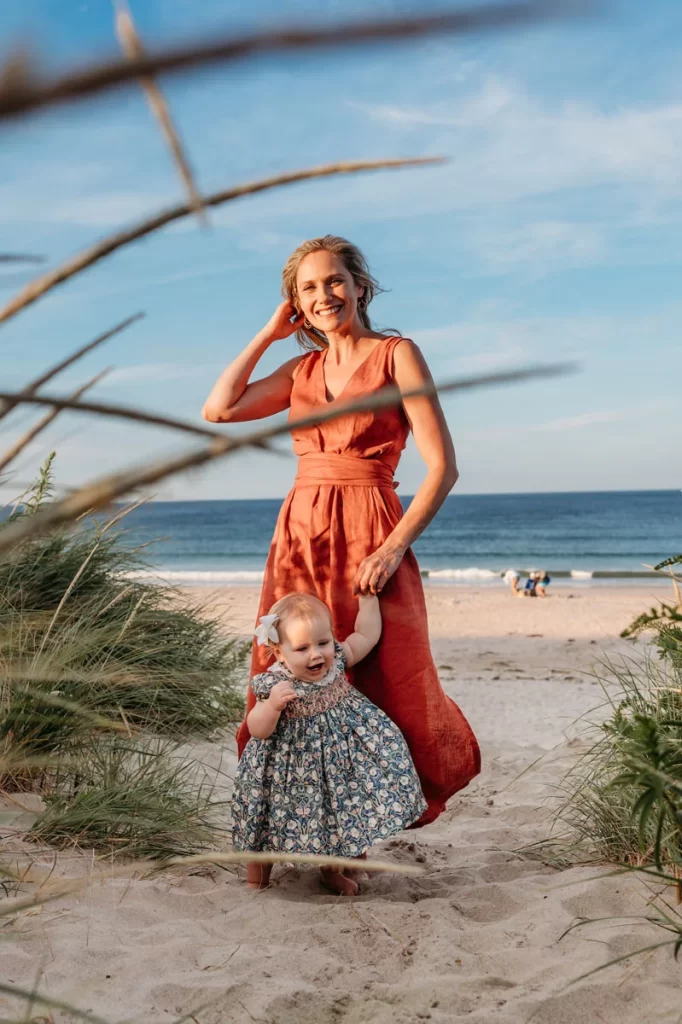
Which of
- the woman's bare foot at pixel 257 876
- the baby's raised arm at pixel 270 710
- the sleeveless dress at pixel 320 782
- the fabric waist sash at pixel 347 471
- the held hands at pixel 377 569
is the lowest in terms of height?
the woman's bare foot at pixel 257 876

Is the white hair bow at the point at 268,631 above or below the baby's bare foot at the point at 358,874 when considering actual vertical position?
above

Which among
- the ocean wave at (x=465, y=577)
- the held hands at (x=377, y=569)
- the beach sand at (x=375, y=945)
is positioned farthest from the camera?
the ocean wave at (x=465, y=577)

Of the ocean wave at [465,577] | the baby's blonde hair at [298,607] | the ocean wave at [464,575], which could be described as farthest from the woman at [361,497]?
the ocean wave at [464,575]

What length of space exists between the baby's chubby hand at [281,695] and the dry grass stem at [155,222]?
217cm

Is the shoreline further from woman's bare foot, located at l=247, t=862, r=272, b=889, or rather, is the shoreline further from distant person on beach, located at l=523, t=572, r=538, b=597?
woman's bare foot, located at l=247, t=862, r=272, b=889

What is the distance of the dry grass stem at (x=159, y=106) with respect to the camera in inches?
11.7

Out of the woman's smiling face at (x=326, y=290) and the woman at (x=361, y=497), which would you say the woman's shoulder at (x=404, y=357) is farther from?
the woman's smiling face at (x=326, y=290)

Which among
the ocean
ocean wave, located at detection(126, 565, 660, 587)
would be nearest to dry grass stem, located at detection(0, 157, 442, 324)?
the ocean

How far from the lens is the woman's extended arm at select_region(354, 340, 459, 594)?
2787mm

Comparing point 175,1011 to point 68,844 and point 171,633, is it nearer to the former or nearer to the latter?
point 68,844

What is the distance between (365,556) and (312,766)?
67cm

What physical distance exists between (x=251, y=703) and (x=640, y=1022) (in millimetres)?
1489

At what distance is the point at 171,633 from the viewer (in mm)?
4492

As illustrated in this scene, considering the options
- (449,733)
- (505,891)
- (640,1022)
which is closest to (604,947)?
(640,1022)
